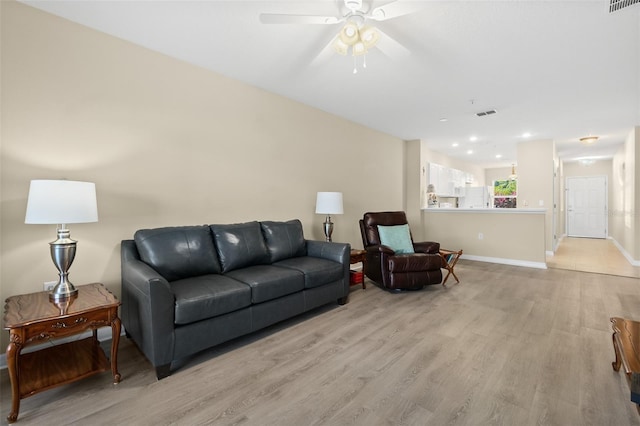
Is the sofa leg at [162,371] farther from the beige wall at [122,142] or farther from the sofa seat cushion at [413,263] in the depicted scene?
the sofa seat cushion at [413,263]

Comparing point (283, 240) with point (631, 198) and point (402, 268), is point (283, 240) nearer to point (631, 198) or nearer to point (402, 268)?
point (402, 268)

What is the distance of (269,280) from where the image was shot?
96.7 inches

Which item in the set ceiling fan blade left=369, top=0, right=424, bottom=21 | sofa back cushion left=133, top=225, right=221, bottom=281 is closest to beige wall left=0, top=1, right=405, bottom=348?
sofa back cushion left=133, top=225, right=221, bottom=281

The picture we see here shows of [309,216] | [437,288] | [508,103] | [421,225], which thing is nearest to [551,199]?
[421,225]

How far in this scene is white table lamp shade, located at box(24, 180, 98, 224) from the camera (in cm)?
175

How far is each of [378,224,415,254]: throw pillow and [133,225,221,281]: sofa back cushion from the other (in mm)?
2330

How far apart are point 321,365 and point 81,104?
2737mm

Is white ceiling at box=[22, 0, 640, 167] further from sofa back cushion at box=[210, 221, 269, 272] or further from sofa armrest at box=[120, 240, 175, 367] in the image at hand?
sofa armrest at box=[120, 240, 175, 367]

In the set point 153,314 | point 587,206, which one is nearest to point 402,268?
point 153,314

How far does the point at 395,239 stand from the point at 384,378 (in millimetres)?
2447

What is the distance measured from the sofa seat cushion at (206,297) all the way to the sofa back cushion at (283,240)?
767 millimetres

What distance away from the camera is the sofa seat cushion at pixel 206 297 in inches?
77.3

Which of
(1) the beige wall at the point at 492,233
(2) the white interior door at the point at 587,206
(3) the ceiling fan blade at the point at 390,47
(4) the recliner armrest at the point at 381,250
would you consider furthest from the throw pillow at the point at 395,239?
(2) the white interior door at the point at 587,206

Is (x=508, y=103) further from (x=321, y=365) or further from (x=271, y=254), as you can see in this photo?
(x=321, y=365)
